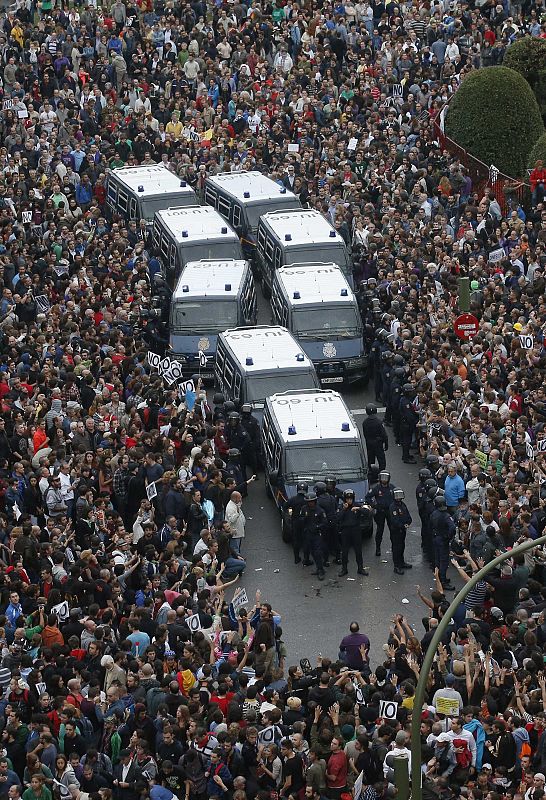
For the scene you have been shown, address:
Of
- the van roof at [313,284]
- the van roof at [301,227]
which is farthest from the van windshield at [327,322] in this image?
the van roof at [301,227]

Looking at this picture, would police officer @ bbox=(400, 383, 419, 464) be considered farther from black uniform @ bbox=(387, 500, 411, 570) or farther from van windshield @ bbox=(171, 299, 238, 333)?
van windshield @ bbox=(171, 299, 238, 333)

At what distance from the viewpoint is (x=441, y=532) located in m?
25.5

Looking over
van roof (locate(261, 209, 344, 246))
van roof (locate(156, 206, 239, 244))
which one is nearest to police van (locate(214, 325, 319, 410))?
van roof (locate(261, 209, 344, 246))

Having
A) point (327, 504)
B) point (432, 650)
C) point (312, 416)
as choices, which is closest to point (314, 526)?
point (327, 504)

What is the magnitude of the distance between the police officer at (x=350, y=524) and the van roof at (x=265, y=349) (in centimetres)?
414

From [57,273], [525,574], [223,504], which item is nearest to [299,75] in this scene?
[57,273]

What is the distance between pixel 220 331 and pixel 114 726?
13957 mm

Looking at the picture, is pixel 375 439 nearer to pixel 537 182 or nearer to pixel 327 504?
pixel 327 504

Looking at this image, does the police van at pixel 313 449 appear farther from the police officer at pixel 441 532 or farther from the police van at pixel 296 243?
the police van at pixel 296 243

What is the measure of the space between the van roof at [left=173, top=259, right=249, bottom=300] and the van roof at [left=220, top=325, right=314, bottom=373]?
1906 millimetres

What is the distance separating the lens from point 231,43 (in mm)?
48438

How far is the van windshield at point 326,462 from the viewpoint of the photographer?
27000 mm

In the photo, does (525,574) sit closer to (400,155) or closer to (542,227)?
(542,227)

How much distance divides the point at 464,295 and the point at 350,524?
260 inches
